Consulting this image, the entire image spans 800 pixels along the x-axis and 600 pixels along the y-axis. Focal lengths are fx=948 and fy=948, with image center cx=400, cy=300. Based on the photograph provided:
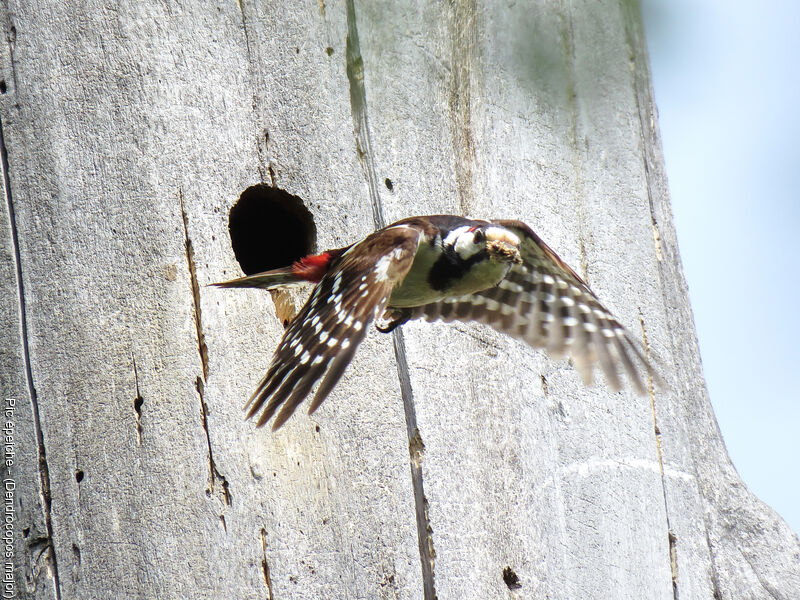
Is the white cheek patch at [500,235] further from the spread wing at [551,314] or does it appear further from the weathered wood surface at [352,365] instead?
the weathered wood surface at [352,365]

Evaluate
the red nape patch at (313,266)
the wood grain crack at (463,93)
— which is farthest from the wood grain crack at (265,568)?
the wood grain crack at (463,93)

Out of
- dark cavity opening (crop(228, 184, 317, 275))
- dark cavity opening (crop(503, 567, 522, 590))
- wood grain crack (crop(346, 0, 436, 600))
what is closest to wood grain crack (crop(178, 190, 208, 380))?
dark cavity opening (crop(228, 184, 317, 275))

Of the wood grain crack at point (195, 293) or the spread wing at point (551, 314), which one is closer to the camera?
the wood grain crack at point (195, 293)

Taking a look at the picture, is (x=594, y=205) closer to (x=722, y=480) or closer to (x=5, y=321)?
(x=722, y=480)

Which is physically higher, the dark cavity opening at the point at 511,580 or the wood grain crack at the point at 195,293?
the wood grain crack at the point at 195,293

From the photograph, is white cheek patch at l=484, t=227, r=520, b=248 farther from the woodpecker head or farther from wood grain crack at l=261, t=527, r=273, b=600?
wood grain crack at l=261, t=527, r=273, b=600

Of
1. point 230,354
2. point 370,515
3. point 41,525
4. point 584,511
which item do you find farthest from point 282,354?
point 584,511

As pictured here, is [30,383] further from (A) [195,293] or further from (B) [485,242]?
(B) [485,242]
